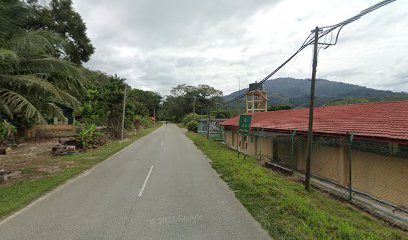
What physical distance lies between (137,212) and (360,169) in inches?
286

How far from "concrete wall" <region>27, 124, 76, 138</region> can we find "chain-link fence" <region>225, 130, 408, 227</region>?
24.3 meters

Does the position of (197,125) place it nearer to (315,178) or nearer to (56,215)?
(315,178)

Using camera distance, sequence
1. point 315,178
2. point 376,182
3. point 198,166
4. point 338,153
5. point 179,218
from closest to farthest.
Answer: point 179,218
point 376,182
point 338,153
point 315,178
point 198,166

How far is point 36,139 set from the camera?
85.4 feet

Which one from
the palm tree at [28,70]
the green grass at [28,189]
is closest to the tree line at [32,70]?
the palm tree at [28,70]

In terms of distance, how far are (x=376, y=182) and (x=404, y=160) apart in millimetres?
1224

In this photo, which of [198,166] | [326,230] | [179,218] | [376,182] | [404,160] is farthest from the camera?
[198,166]

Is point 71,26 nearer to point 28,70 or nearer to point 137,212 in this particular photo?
point 28,70

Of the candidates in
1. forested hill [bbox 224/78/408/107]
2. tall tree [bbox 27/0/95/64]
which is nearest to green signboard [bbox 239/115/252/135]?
forested hill [bbox 224/78/408/107]

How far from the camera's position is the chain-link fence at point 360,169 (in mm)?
7829

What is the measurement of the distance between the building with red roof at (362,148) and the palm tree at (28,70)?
10216mm

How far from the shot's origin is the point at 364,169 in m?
9.17

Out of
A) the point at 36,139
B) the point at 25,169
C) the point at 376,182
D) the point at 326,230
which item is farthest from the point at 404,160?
the point at 36,139

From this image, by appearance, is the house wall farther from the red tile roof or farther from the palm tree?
the palm tree
